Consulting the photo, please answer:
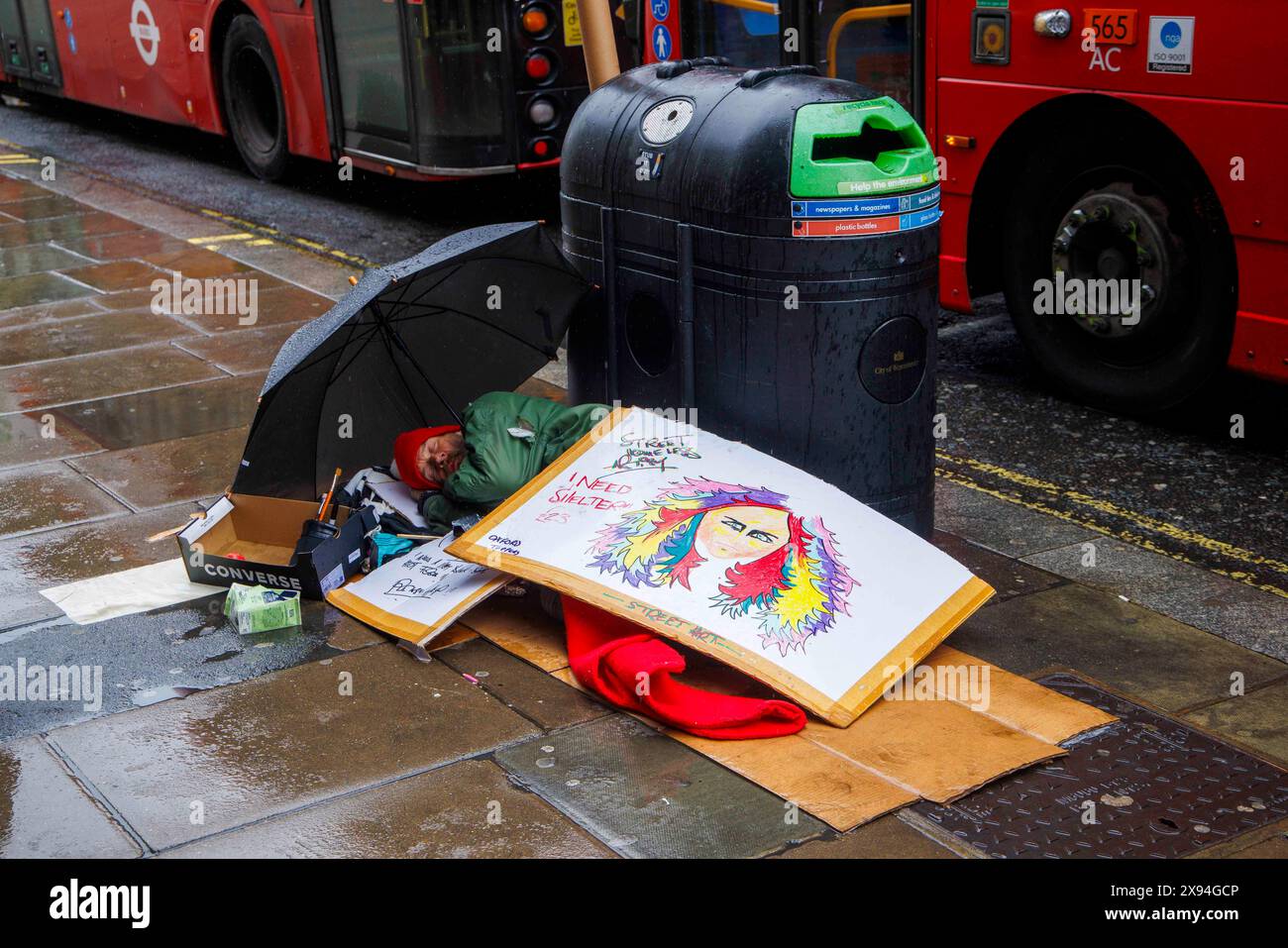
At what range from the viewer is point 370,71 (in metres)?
9.92

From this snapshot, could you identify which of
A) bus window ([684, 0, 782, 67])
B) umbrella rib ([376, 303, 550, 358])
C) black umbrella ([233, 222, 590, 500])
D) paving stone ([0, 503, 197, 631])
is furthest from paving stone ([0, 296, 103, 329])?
umbrella rib ([376, 303, 550, 358])

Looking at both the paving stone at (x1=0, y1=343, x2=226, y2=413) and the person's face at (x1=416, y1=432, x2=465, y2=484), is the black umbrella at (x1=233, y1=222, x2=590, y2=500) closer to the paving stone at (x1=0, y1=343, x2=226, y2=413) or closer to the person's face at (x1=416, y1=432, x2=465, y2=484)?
the person's face at (x1=416, y1=432, x2=465, y2=484)

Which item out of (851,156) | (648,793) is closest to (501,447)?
(851,156)

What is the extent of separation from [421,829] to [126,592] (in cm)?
181

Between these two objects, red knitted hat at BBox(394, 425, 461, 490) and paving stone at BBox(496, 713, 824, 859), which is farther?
red knitted hat at BBox(394, 425, 461, 490)

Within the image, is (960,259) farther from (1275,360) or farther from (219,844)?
(219,844)

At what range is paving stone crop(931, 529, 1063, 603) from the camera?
4.71m

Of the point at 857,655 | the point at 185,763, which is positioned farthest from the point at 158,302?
the point at 857,655

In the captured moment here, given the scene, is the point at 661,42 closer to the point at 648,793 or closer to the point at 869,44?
the point at 869,44

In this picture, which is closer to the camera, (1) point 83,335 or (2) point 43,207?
(1) point 83,335

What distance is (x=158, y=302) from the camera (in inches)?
332

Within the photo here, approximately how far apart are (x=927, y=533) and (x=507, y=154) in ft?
18.1

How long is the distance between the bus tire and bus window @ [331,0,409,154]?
15.2 feet

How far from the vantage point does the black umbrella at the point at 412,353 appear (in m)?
4.70
